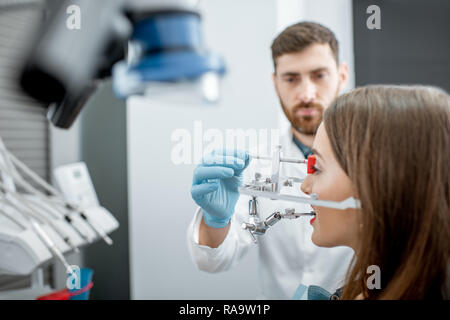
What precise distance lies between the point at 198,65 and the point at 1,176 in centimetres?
74

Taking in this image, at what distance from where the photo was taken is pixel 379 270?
57 cm

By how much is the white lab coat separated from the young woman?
6.9 inches

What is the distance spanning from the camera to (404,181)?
523 mm

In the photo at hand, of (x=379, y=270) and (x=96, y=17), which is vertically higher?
(x=96, y=17)

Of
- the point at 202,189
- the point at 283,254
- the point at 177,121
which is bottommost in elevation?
the point at 283,254

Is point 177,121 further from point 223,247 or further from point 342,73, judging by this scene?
point 342,73

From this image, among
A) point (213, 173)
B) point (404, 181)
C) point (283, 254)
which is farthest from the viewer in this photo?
point (283, 254)

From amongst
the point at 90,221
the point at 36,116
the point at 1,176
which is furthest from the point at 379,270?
the point at 36,116

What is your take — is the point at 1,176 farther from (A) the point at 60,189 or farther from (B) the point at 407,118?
(B) the point at 407,118

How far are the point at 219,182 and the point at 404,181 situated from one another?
13.4 inches

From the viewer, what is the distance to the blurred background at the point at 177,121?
79 centimetres
